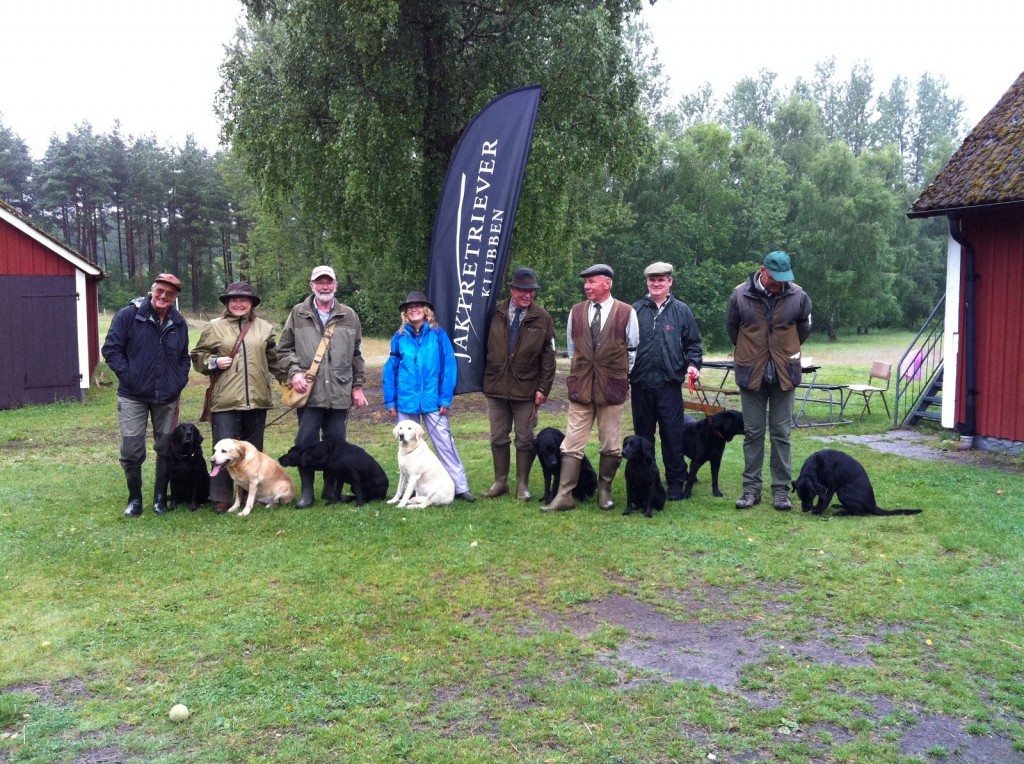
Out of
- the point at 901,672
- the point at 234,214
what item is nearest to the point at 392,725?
the point at 901,672

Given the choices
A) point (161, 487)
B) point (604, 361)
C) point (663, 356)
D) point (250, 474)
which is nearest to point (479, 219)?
point (604, 361)

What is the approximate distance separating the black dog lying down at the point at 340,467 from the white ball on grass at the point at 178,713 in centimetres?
343

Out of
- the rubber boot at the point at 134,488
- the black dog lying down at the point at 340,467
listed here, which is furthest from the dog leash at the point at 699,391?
the rubber boot at the point at 134,488

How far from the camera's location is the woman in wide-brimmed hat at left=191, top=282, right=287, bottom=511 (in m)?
→ 6.57

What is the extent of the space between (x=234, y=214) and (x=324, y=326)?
4110cm

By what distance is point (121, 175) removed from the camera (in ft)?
162

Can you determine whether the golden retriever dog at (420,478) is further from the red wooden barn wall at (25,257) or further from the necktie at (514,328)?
the red wooden barn wall at (25,257)

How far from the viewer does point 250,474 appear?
656 cm

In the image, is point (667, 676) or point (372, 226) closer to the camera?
point (667, 676)

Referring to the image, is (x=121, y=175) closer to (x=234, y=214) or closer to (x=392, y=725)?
(x=234, y=214)

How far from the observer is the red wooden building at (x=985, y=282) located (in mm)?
9148

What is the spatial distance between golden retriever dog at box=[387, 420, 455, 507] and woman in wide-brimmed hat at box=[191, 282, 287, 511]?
1230 millimetres

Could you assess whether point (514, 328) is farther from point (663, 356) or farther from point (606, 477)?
point (606, 477)

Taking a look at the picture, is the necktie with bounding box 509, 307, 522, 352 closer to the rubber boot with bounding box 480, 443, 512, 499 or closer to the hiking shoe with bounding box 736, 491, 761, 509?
the rubber boot with bounding box 480, 443, 512, 499
